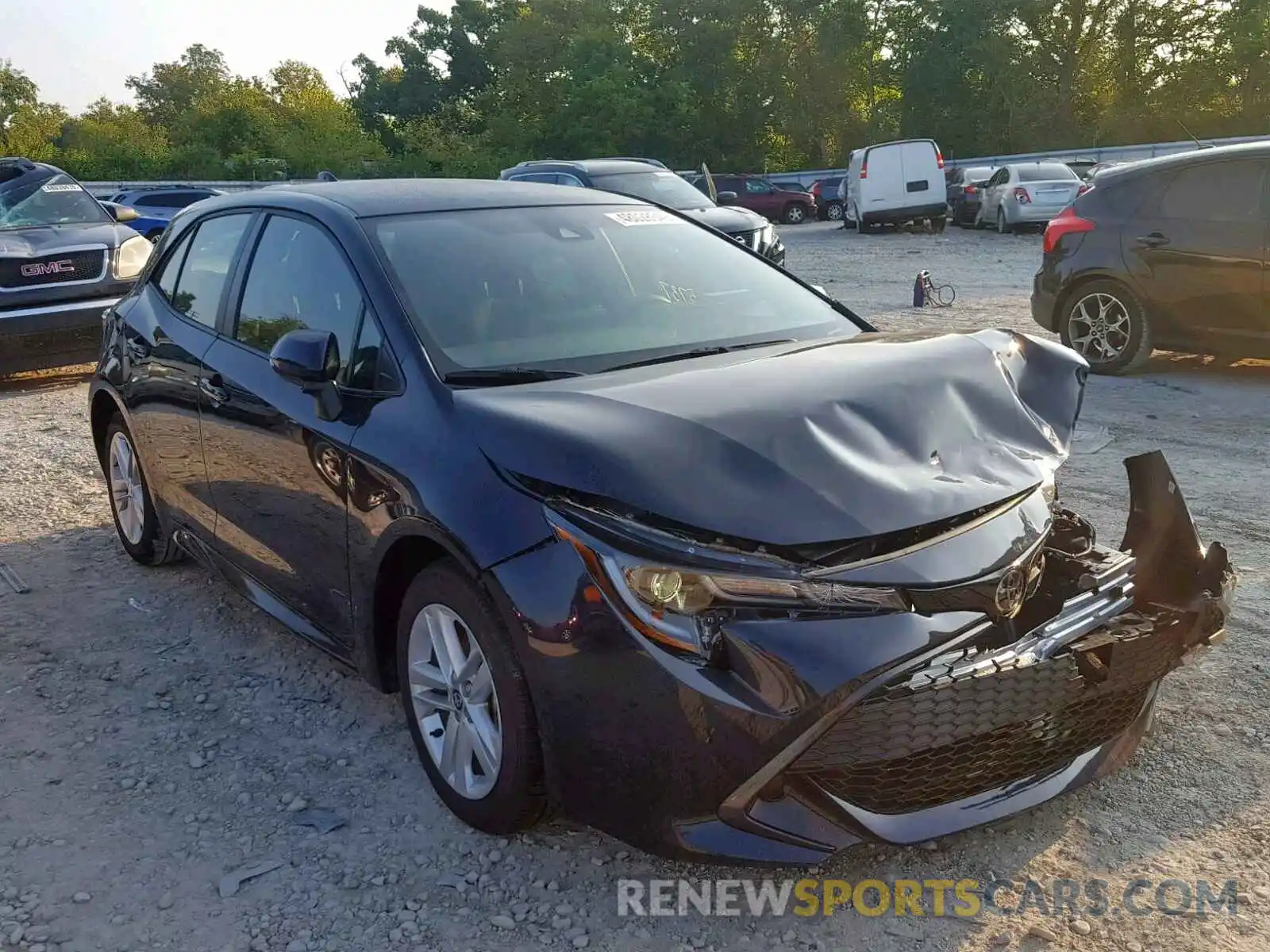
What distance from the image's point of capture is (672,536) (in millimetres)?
2473

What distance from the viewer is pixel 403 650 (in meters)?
3.16

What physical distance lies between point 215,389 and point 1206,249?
6.55m

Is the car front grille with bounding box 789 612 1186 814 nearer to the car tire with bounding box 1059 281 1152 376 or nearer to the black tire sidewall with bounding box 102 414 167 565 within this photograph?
the black tire sidewall with bounding box 102 414 167 565

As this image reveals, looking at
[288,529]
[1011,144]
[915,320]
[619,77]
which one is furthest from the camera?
[619,77]

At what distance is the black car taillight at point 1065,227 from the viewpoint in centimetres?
848

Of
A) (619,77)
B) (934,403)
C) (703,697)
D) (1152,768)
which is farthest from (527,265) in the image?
(619,77)

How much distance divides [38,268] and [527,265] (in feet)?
23.8

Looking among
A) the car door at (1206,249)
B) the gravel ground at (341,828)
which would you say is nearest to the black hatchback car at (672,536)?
the gravel ground at (341,828)

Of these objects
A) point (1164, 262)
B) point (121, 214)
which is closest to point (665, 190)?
point (121, 214)

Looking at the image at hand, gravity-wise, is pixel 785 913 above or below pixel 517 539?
below

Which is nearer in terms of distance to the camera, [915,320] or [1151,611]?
[1151,611]

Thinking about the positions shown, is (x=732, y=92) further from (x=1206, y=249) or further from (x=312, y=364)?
(x=312, y=364)

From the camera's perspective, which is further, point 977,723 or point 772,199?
point 772,199

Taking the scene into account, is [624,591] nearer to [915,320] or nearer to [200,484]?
[200,484]
